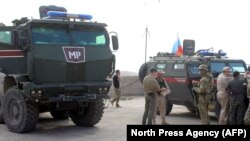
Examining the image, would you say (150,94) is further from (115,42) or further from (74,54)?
(74,54)

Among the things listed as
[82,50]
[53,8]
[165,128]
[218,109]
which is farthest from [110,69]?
[165,128]

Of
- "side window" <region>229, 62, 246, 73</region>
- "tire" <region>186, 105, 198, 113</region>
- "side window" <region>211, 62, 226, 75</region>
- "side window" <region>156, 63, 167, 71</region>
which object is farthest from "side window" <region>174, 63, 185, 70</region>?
"side window" <region>229, 62, 246, 73</region>

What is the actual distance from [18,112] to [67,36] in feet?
6.86

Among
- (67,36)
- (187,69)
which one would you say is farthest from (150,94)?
(187,69)

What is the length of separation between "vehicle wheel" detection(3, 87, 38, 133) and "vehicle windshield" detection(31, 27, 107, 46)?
1.34m

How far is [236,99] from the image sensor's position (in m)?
10.6

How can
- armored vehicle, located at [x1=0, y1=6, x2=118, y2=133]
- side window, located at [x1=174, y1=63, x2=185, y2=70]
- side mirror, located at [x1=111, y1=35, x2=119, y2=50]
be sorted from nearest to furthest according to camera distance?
armored vehicle, located at [x1=0, y1=6, x2=118, y2=133], side mirror, located at [x1=111, y1=35, x2=119, y2=50], side window, located at [x1=174, y1=63, x2=185, y2=70]

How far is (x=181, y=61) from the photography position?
45.0 feet

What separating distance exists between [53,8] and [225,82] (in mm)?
4722

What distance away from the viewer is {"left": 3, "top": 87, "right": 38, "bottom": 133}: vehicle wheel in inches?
415

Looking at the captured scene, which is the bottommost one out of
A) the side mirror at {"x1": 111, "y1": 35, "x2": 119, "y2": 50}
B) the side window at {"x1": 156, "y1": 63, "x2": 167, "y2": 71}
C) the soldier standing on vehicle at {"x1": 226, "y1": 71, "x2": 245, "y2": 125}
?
the soldier standing on vehicle at {"x1": 226, "y1": 71, "x2": 245, "y2": 125}

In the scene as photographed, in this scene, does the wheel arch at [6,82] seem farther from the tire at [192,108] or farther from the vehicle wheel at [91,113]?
the tire at [192,108]

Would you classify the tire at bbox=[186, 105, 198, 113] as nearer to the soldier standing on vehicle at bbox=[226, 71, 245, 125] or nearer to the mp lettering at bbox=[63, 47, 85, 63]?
the soldier standing on vehicle at bbox=[226, 71, 245, 125]

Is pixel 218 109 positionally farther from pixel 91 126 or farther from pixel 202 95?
pixel 91 126
